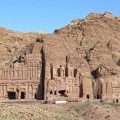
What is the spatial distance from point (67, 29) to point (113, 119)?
39734 mm

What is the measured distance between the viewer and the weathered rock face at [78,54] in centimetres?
8706

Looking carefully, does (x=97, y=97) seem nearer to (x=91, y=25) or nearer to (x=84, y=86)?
(x=84, y=86)

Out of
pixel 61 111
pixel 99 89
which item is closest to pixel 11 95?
pixel 99 89

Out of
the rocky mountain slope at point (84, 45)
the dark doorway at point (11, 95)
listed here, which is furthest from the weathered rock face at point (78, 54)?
the dark doorway at point (11, 95)

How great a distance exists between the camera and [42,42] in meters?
93.4

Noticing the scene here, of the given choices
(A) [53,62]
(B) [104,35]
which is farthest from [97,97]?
(B) [104,35]

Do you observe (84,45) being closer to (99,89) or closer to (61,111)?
(99,89)

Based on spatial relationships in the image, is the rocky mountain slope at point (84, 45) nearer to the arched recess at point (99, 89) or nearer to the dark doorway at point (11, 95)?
the arched recess at point (99, 89)

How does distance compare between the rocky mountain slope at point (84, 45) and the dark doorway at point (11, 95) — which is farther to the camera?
the rocky mountain slope at point (84, 45)

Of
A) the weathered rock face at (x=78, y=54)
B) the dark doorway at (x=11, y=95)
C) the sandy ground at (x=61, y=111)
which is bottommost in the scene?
the sandy ground at (x=61, y=111)

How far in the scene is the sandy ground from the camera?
171 feet

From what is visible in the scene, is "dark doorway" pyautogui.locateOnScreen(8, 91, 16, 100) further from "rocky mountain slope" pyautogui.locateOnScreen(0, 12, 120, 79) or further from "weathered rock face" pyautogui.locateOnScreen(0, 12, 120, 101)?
"rocky mountain slope" pyautogui.locateOnScreen(0, 12, 120, 79)

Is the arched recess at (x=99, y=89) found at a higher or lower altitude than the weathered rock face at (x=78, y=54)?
lower

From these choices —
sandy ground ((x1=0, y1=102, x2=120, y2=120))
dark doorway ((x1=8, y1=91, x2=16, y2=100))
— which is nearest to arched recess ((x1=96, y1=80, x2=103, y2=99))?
sandy ground ((x1=0, y1=102, x2=120, y2=120))
